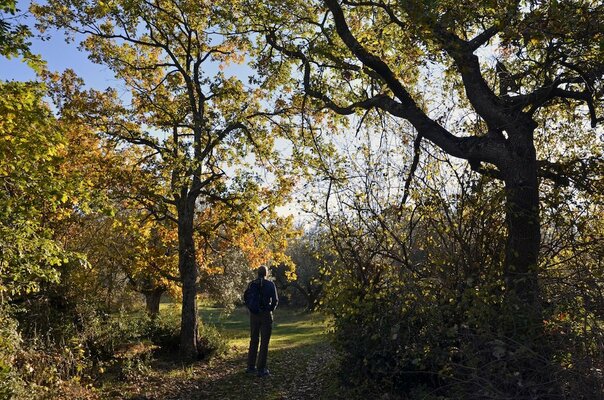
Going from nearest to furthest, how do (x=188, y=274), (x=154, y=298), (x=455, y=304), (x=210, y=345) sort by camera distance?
(x=455, y=304)
(x=188, y=274)
(x=210, y=345)
(x=154, y=298)

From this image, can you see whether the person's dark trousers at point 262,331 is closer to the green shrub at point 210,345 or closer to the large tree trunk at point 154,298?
the green shrub at point 210,345

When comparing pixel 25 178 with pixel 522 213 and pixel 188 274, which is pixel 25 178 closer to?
pixel 188 274

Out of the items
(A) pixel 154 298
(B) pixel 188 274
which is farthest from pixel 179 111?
(A) pixel 154 298

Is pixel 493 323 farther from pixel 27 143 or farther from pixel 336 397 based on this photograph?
pixel 27 143

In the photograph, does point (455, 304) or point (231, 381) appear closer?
point (455, 304)

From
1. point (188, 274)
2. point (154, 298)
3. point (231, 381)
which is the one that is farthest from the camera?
point (154, 298)

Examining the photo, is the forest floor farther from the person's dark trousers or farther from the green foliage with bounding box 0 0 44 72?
the green foliage with bounding box 0 0 44 72

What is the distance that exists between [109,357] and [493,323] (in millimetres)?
9133

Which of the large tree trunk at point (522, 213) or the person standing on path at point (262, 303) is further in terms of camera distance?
the person standing on path at point (262, 303)

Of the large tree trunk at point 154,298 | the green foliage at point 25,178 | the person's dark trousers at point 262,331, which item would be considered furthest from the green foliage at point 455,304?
the large tree trunk at point 154,298

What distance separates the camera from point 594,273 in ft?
15.0

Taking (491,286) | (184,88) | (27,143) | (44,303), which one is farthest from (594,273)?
(184,88)

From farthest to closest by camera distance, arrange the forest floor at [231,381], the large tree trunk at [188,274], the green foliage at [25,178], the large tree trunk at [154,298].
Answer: the large tree trunk at [154,298] < the large tree trunk at [188,274] < the forest floor at [231,381] < the green foliage at [25,178]

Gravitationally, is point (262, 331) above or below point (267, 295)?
below
